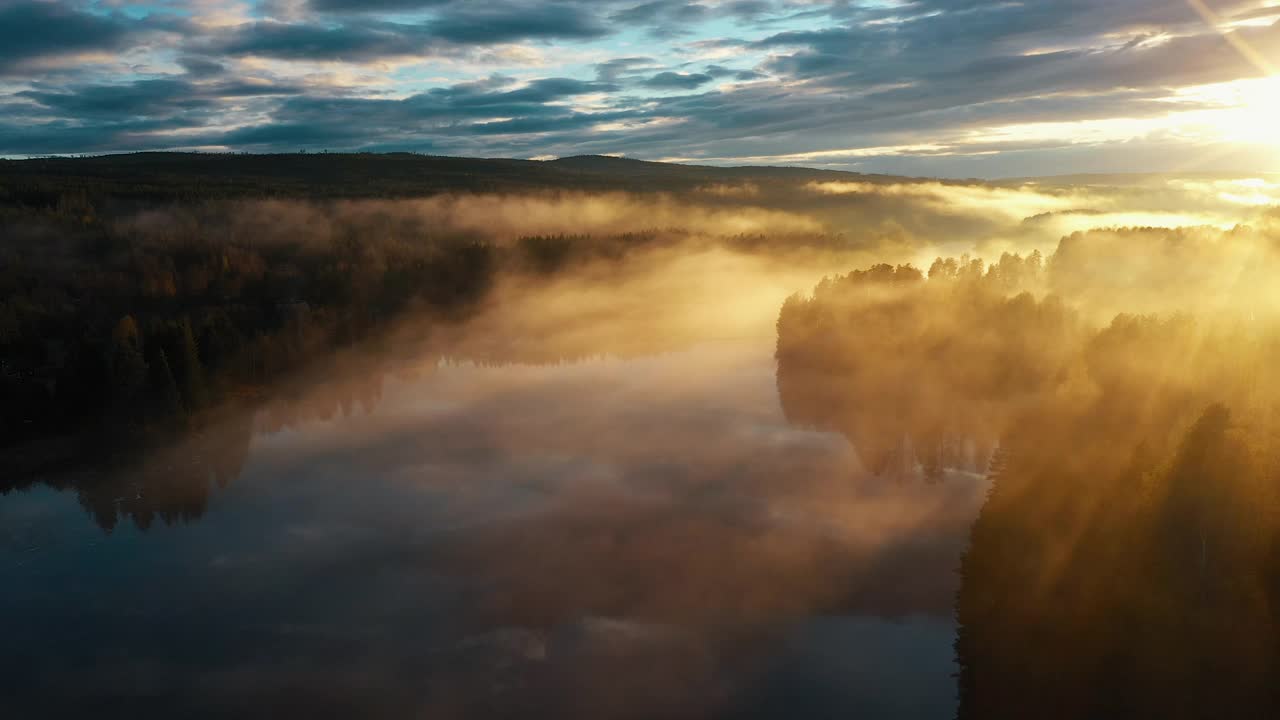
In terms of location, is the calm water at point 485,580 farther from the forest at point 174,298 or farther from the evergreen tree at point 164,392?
Answer: the forest at point 174,298

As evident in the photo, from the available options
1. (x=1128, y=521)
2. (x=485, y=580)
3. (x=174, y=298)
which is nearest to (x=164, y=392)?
(x=485, y=580)

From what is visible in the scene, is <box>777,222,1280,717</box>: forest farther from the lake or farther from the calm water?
the lake

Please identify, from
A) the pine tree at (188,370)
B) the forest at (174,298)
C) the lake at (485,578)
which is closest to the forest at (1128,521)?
the lake at (485,578)

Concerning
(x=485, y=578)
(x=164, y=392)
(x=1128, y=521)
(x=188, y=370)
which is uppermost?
(x=1128, y=521)

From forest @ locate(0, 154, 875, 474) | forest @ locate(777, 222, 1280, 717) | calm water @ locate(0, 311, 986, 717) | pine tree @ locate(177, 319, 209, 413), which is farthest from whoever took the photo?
pine tree @ locate(177, 319, 209, 413)

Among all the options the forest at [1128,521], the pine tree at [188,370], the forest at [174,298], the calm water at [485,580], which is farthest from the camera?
the pine tree at [188,370]

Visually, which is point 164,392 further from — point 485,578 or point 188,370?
point 485,578

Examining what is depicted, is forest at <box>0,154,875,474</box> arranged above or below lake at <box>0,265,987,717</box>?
above

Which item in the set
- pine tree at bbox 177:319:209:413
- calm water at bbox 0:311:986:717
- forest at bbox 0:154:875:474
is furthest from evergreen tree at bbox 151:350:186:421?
calm water at bbox 0:311:986:717

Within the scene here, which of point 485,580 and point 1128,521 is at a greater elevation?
point 1128,521

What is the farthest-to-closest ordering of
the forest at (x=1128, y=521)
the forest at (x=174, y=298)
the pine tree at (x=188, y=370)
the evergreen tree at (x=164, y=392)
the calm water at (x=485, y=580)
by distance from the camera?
the pine tree at (x=188, y=370), the evergreen tree at (x=164, y=392), the forest at (x=174, y=298), the calm water at (x=485, y=580), the forest at (x=1128, y=521)
